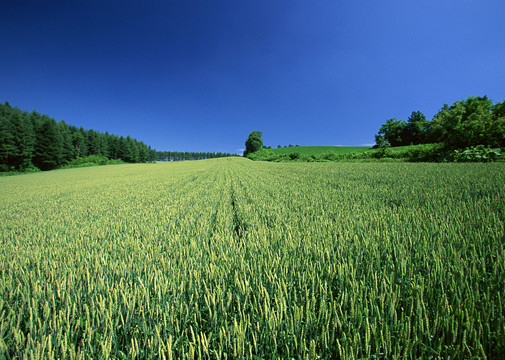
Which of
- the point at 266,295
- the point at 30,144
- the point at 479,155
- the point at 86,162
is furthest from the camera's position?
the point at 86,162

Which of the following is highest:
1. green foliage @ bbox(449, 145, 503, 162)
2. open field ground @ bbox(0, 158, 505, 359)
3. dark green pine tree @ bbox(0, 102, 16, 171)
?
dark green pine tree @ bbox(0, 102, 16, 171)

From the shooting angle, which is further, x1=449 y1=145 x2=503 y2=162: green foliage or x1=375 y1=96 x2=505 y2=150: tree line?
x1=375 y1=96 x2=505 y2=150: tree line

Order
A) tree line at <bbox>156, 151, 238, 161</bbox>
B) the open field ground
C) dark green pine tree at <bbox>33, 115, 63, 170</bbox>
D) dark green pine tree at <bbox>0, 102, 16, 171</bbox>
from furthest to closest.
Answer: tree line at <bbox>156, 151, 238, 161</bbox>
dark green pine tree at <bbox>33, 115, 63, 170</bbox>
dark green pine tree at <bbox>0, 102, 16, 171</bbox>
the open field ground

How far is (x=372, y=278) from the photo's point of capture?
4.65ft

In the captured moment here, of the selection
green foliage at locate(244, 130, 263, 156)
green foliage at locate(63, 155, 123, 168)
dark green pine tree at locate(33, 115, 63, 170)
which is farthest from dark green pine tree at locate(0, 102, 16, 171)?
green foliage at locate(244, 130, 263, 156)

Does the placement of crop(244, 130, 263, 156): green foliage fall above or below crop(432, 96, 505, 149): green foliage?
above

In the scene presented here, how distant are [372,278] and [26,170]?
194 ft

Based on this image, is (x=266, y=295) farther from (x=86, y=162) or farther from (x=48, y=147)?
(x=86, y=162)

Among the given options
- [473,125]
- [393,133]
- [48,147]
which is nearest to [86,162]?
[48,147]

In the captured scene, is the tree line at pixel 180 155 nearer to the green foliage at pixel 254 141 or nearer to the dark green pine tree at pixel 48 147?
the green foliage at pixel 254 141

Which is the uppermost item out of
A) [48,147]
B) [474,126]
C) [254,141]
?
[254,141]

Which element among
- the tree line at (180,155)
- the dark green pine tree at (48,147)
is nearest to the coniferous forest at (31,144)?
the dark green pine tree at (48,147)

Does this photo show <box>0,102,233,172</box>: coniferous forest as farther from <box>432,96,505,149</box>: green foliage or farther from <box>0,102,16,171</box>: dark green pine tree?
<box>432,96,505,149</box>: green foliage

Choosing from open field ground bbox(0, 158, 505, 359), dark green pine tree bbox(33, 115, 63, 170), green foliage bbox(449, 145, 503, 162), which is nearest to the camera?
open field ground bbox(0, 158, 505, 359)
